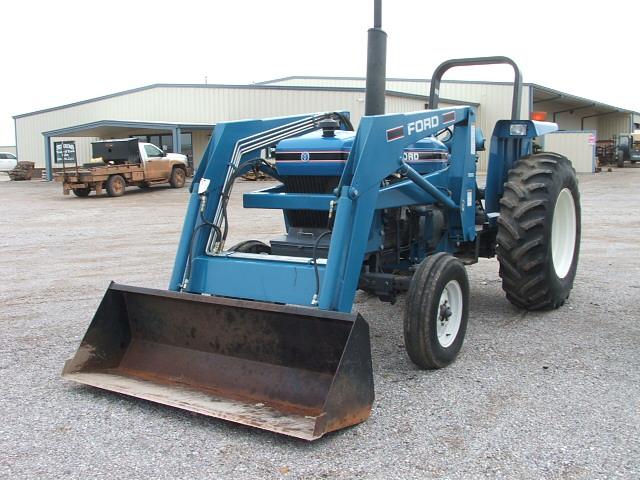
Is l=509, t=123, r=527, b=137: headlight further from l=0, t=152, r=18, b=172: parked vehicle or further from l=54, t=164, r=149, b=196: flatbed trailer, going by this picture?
l=0, t=152, r=18, b=172: parked vehicle

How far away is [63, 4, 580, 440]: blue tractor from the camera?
150 inches

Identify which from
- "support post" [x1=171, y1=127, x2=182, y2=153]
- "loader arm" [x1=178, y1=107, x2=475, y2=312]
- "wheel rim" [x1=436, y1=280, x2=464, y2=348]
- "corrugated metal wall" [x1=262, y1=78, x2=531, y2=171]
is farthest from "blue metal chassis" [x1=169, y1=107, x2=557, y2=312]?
"corrugated metal wall" [x1=262, y1=78, x2=531, y2=171]

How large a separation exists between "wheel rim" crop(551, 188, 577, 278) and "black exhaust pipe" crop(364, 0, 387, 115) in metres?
2.50

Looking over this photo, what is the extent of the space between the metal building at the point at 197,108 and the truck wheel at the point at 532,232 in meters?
20.8

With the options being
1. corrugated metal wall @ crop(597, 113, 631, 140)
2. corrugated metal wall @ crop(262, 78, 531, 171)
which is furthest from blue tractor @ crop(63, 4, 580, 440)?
corrugated metal wall @ crop(597, 113, 631, 140)

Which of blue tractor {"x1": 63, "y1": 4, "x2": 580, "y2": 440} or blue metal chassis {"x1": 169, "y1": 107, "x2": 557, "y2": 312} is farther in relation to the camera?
blue metal chassis {"x1": 169, "y1": 107, "x2": 557, "y2": 312}

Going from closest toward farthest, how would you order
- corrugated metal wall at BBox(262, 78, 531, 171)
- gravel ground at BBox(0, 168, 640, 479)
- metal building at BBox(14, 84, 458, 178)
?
gravel ground at BBox(0, 168, 640, 479) → metal building at BBox(14, 84, 458, 178) → corrugated metal wall at BBox(262, 78, 531, 171)

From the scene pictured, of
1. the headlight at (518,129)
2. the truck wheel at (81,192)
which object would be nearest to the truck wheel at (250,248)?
the headlight at (518,129)

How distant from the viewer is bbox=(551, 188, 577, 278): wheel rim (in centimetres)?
655

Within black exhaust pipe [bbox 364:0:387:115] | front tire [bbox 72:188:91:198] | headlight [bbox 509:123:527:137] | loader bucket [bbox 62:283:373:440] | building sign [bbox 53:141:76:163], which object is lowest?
front tire [bbox 72:188:91:198]

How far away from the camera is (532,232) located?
18.0 feet

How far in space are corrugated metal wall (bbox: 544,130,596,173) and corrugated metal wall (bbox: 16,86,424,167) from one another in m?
7.98

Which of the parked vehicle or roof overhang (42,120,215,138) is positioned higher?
roof overhang (42,120,215,138)

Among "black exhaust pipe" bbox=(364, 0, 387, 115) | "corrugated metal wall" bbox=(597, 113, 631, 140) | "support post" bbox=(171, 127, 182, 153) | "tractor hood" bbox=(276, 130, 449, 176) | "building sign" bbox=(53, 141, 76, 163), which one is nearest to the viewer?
"tractor hood" bbox=(276, 130, 449, 176)
